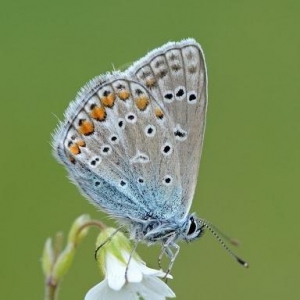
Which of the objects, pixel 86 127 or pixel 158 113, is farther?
pixel 158 113

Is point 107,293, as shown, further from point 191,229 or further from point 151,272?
point 191,229

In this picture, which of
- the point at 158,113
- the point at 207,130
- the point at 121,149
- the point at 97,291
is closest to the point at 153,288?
the point at 97,291

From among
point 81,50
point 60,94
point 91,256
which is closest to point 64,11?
point 81,50

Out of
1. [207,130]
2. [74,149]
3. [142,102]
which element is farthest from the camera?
[207,130]

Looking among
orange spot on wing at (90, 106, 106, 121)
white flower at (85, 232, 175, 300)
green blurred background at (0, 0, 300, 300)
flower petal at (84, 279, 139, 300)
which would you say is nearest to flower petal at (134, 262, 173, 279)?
white flower at (85, 232, 175, 300)

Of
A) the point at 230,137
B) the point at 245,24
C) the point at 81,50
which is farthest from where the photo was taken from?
the point at 245,24

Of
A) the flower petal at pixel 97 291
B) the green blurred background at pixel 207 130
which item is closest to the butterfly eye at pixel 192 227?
the flower petal at pixel 97 291

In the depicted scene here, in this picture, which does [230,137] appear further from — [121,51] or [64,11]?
[64,11]
